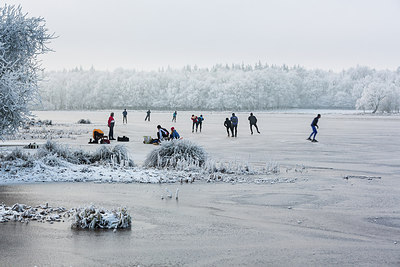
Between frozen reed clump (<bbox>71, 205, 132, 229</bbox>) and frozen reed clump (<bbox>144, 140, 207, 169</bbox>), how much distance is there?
7.85 meters

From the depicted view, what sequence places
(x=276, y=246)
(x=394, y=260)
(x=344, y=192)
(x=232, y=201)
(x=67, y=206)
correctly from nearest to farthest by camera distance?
(x=394, y=260) < (x=276, y=246) < (x=67, y=206) < (x=232, y=201) < (x=344, y=192)

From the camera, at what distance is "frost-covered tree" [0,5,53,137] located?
1538 cm

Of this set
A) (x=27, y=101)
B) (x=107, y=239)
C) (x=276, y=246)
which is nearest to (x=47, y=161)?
(x=27, y=101)

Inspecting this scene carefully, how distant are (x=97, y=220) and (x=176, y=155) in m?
8.54

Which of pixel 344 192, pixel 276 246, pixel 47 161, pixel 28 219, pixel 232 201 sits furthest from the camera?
pixel 47 161

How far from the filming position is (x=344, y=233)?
8.73 metres

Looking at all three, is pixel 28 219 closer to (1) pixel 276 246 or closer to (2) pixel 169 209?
(2) pixel 169 209

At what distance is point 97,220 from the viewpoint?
894 centimetres

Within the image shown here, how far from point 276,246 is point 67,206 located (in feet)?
16.7

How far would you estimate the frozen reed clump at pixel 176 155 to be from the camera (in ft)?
56.4

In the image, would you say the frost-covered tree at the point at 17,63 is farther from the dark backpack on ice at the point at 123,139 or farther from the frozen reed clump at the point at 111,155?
the dark backpack on ice at the point at 123,139

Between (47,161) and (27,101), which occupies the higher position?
(27,101)

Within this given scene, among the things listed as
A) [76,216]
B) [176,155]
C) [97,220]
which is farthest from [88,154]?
[97,220]

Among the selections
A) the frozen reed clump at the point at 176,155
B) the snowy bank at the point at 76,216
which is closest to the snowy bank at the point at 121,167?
the frozen reed clump at the point at 176,155
